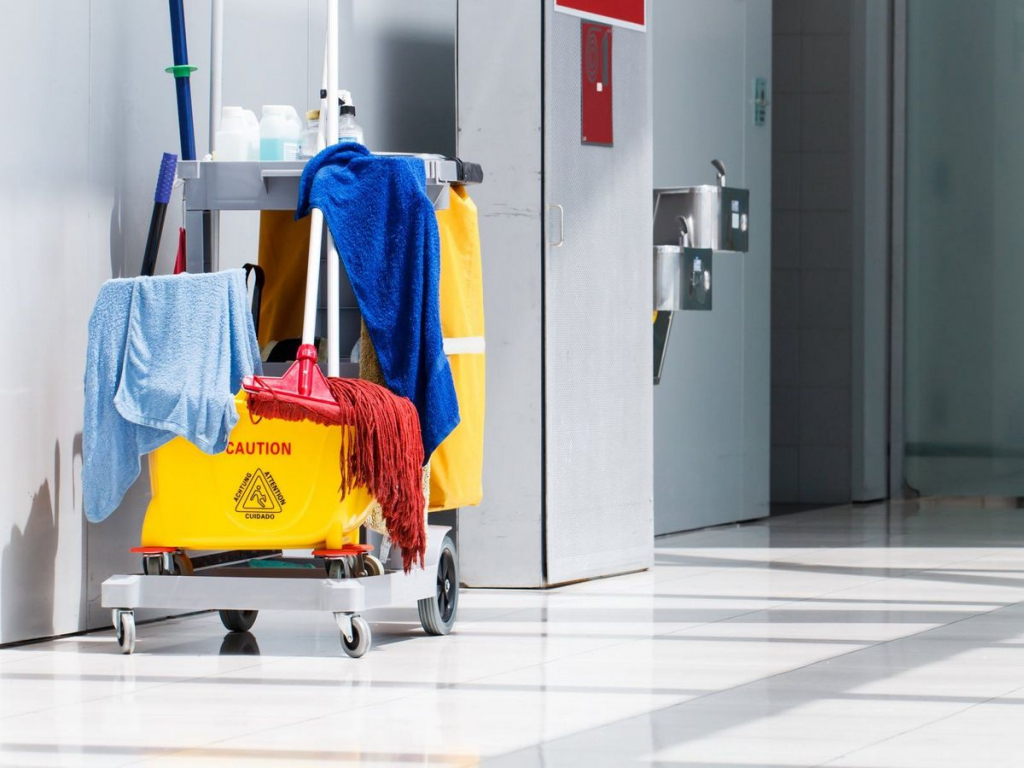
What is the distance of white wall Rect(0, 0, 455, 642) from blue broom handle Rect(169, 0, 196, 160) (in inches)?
5.3

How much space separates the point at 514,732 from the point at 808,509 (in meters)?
4.78

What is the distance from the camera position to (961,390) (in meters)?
7.70

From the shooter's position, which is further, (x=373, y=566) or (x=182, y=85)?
(x=182, y=85)

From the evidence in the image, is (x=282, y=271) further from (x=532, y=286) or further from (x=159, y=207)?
(x=532, y=286)

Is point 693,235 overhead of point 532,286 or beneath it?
overhead

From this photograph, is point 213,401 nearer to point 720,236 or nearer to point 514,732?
point 514,732

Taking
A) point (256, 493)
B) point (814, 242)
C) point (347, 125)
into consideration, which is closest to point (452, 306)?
point (347, 125)

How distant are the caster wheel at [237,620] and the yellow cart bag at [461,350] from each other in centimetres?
48

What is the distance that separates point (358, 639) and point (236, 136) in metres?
1.13

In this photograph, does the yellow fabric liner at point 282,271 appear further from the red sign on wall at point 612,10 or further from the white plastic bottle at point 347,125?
the red sign on wall at point 612,10

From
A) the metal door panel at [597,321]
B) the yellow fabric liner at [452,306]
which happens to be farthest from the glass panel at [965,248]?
the yellow fabric liner at [452,306]

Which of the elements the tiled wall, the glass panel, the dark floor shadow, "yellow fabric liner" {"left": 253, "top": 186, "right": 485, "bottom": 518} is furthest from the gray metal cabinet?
the glass panel

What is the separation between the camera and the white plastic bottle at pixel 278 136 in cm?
388

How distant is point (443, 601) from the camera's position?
3.89 m
